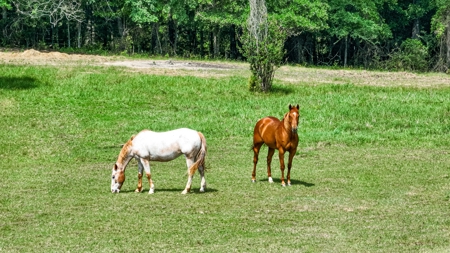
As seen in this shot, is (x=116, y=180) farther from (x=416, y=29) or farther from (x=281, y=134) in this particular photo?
Result: (x=416, y=29)

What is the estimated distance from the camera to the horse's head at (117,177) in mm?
17750

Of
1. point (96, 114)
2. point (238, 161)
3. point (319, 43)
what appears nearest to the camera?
point (238, 161)

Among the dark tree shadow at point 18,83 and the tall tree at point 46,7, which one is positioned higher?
the tall tree at point 46,7

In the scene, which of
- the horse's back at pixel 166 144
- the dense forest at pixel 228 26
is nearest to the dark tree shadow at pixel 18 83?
the dense forest at pixel 228 26

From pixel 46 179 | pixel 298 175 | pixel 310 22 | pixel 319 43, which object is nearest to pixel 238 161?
pixel 298 175

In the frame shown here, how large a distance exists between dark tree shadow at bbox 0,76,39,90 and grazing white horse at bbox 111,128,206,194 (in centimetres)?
2046

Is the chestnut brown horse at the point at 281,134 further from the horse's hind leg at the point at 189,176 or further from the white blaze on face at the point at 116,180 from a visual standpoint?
the white blaze on face at the point at 116,180

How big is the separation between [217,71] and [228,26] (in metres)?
17.4

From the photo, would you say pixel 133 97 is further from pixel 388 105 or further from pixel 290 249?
pixel 290 249

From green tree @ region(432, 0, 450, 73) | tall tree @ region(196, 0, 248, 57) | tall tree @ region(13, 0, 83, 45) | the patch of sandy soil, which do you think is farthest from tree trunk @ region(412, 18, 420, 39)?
tall tree @ region(13, 0, 83, 45)

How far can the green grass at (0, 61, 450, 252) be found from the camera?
1375 centimetres

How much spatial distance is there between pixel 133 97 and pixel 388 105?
11.8 meters

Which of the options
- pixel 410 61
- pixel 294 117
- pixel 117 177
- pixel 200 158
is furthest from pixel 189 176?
pixel 410 61

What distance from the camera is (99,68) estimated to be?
139ft
